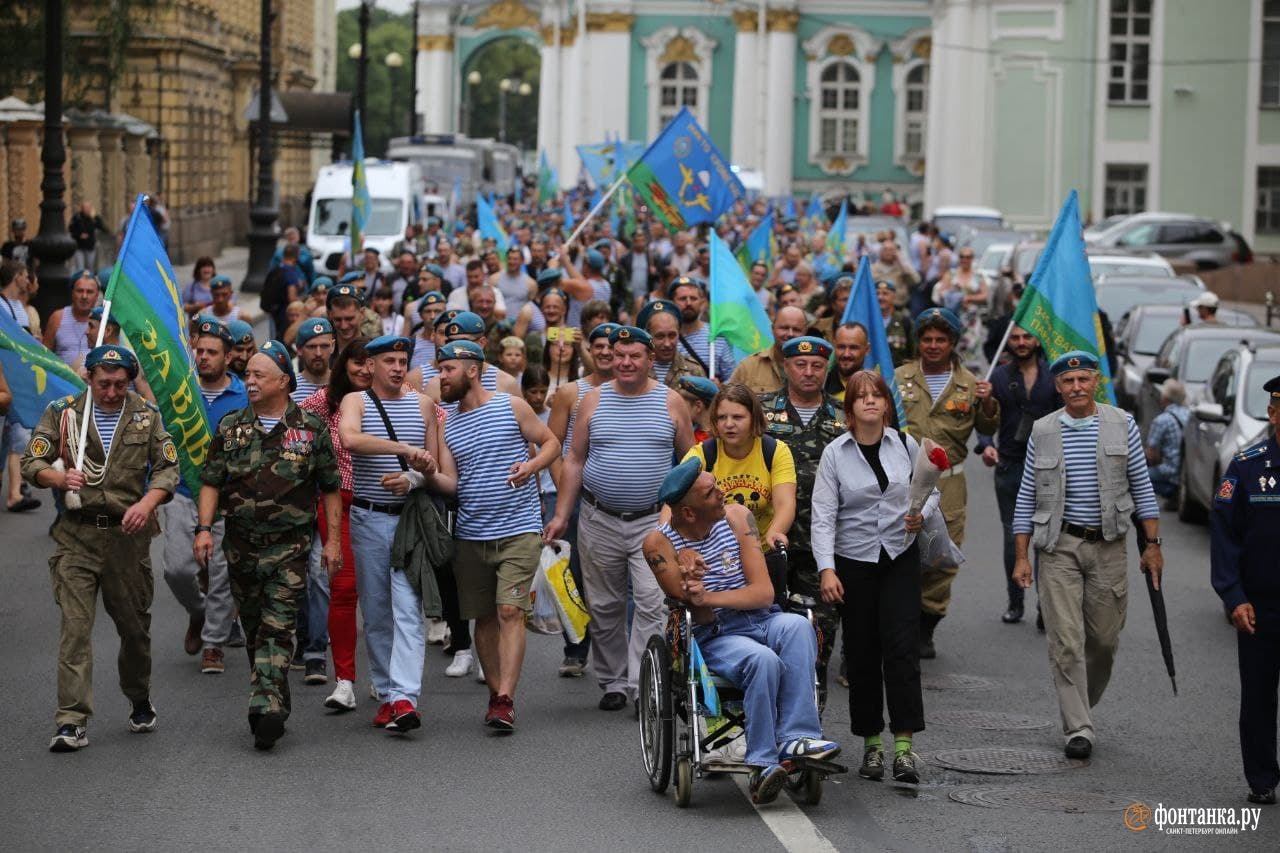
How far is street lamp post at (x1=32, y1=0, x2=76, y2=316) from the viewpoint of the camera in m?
22.0

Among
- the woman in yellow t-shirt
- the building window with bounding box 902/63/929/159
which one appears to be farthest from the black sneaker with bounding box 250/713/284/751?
the building window with bounding box 902/63/929/159

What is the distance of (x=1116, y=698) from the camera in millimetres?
10852

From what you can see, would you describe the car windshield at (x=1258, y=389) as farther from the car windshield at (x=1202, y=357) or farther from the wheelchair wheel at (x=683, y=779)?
the wheelchair wheel at (x=683, y=779)

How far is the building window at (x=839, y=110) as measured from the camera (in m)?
79.4

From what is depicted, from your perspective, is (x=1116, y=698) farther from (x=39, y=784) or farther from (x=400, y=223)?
(x=400, y=223)

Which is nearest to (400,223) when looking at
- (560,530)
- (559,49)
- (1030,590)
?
(1030,590)

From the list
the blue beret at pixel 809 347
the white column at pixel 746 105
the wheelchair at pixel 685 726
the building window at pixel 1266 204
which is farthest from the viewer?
the white column at pixel 746 105

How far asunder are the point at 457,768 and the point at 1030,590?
596 cm

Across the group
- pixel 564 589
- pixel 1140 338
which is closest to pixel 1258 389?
pixel 1140 338

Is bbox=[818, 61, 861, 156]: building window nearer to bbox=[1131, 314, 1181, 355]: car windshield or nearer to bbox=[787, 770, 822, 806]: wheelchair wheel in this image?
bbox=[1131, 314, 1181, 355]: car windshield

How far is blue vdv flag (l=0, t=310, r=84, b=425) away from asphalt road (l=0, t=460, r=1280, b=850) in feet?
4.33

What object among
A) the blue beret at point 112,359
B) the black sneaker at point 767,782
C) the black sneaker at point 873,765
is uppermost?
the blue beret at point 112,359

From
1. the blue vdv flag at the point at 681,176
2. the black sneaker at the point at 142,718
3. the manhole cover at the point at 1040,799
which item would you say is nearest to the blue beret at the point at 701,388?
the manhole cover at the point at 1040,799

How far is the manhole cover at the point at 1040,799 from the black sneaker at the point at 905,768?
0.17 m
